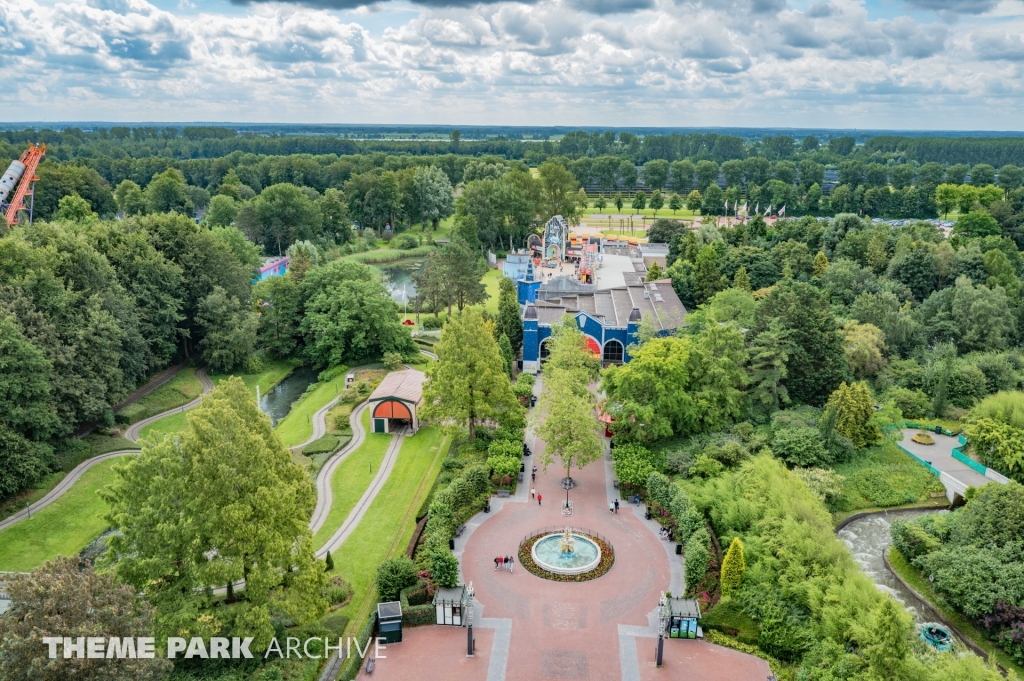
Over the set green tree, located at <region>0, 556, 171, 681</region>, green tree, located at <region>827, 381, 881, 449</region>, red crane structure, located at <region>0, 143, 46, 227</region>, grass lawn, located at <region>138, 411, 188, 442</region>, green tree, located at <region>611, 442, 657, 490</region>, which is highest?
red crane structure, located at <region>0, 143, 46, 227</region>

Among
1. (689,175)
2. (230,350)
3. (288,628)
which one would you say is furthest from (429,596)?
(689,175)

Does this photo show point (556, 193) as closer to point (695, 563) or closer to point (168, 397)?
point (168, 397)

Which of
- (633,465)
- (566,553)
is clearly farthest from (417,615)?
(633,465)

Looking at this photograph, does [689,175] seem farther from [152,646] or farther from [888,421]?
[152,646]

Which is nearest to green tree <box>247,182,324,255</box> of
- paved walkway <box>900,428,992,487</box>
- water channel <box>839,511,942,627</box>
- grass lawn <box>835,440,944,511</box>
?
grass lawn <box>835,440,944,511</box>

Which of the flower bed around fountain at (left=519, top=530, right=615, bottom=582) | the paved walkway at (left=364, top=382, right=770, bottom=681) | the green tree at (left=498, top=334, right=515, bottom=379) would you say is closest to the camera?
the paved walkway at (left=364, top=382, right=770, bottom=681)

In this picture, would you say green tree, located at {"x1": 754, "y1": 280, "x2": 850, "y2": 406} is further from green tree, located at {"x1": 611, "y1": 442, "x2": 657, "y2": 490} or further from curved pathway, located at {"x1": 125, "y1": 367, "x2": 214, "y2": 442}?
curved pathway, located at {"x1": 125, "y1": 367, "x2": 214, "y2": 442}
